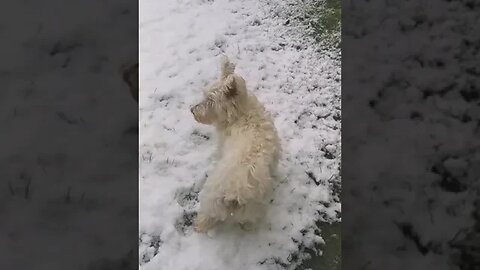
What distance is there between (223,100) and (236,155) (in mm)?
389

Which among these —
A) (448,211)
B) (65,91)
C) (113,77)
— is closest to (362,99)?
(448,211)

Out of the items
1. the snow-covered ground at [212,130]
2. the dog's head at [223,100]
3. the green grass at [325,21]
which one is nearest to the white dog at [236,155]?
the dog's head at [223,100]

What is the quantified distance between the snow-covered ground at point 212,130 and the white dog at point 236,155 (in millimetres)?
157

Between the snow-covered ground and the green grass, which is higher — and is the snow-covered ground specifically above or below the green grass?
below

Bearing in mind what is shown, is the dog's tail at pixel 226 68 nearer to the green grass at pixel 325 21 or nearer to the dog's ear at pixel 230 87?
the dog's ear at pixel 230 87

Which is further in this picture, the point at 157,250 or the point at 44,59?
the point at 44,59

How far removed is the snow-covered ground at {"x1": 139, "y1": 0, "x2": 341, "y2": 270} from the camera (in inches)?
116

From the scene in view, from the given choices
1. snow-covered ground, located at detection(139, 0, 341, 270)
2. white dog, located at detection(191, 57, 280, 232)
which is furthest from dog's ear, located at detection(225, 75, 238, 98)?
snow-covered ground, located at detection(139, 0, 341, 270)

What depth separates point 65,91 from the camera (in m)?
3.41

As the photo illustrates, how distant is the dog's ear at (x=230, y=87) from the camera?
3.04m

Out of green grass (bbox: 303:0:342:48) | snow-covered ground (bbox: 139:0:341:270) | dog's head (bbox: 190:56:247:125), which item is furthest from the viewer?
green grass (bbox: 303:0:342:48)

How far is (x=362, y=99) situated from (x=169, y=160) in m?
1.42

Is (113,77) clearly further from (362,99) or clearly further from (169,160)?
(362,99)

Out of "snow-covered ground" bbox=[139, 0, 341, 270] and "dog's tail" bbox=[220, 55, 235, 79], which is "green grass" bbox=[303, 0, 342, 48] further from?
"dog's tail" bbox=[220, 55, 235, 79]
